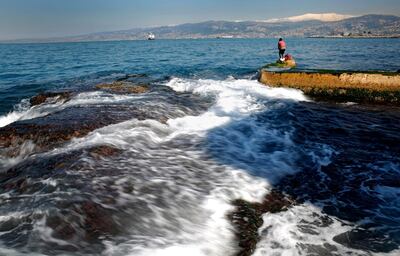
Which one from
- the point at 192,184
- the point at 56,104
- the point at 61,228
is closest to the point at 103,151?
the point at 192,184

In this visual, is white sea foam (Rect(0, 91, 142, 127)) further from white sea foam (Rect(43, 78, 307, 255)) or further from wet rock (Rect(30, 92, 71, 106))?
white sea foam (Rect(43, 78, 307, 255))

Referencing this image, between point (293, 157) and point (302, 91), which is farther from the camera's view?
point (302, 91)

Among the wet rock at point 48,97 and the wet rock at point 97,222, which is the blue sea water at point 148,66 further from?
the wet rock at point 97,222

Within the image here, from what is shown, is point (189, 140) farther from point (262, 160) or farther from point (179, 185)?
point (179, 185)

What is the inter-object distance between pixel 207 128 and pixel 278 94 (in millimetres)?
6140

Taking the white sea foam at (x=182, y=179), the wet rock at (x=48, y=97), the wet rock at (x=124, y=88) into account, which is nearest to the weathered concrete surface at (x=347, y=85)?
the white sea foam at (x=182, y=179)

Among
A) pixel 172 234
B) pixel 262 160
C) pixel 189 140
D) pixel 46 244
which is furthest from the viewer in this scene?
pixel 189 140

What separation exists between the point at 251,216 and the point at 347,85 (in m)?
11.4

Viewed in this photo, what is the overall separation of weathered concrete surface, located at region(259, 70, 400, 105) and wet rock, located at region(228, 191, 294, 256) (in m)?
9.43

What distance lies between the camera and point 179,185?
21.0 feet

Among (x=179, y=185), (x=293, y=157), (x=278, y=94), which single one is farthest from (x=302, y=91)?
(x=179, y=185)

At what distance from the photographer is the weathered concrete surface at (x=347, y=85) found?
13.8 meters

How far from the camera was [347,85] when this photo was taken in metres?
14.9

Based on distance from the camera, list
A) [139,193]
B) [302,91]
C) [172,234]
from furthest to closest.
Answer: [302,91]
[139,193]
[172,234]
